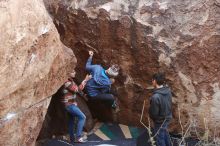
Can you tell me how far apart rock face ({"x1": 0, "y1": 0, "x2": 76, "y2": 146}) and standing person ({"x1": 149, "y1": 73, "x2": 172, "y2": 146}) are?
1439 mm

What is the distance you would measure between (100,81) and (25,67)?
5.75 ft

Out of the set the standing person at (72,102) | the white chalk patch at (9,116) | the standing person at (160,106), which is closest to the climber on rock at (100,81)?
the standing person at (72,102)

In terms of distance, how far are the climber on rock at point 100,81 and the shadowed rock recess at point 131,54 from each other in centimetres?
40

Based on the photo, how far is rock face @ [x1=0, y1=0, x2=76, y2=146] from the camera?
20.1 ft

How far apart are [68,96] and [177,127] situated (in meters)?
2.00

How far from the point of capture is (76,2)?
8.55 m

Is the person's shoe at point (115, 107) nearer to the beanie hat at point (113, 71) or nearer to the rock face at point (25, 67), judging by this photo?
the beanie hat at point (113, 71)

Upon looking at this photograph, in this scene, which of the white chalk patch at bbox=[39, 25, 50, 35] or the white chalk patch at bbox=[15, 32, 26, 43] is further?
the white chalk patch at bbox=[39, 25, 50, 35]

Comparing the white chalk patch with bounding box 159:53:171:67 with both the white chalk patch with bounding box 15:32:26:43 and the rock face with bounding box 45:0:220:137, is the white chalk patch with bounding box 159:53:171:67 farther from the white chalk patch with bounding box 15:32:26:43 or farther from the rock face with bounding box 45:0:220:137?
the white chalk patch with bounding box 15:32:26:43

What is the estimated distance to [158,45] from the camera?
8.02 m

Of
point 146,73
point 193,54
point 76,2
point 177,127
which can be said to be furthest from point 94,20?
point 177,127

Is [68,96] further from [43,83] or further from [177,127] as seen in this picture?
[177,127]

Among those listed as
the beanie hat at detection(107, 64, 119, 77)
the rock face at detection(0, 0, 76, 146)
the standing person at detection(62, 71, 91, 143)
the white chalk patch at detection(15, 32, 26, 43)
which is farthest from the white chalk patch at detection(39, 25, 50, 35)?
the beanie hat at detection(107, 64, 119, 77)

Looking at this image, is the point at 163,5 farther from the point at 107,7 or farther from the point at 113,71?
the point at 113,71
